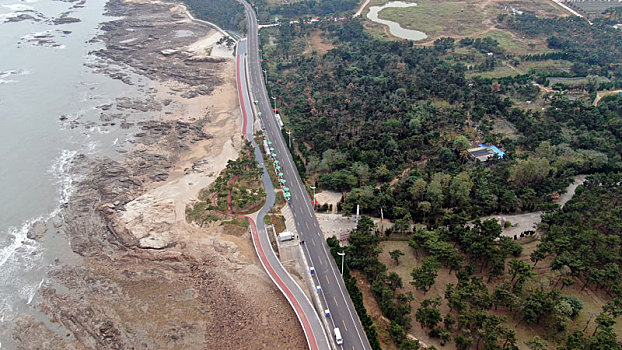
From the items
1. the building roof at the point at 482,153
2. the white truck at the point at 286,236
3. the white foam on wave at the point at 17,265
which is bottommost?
the white foam on wave at the point at 17,265

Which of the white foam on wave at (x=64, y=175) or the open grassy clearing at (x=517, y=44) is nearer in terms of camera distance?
the white foam on wave at (x=64, y=175)

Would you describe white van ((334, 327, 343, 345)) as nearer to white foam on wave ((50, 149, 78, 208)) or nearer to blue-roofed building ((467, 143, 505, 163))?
blue-roofed building ((467, 143, 505, 163))

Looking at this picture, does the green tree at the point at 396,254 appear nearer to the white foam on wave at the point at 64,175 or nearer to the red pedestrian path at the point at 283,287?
the red pedestrian path at the point at 283,287

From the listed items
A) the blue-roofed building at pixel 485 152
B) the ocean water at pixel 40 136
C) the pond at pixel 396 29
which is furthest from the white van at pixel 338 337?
the pond at pixel 396 29

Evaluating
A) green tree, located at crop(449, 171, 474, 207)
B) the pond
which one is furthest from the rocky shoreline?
the pond

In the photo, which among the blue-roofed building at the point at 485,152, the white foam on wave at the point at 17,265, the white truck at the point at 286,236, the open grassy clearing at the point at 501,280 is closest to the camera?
the open grassy clearing at the point at 501,280

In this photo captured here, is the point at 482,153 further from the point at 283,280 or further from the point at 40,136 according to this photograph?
the point at 40,136
